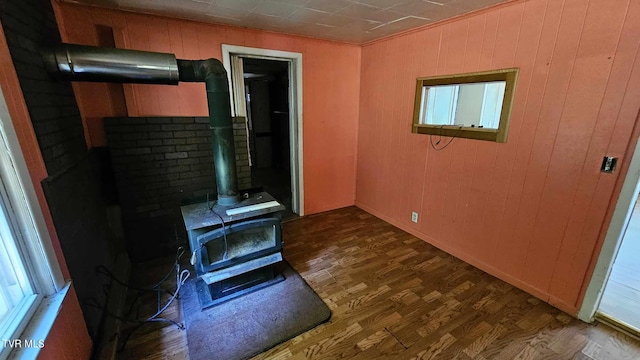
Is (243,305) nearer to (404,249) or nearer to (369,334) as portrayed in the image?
(369,334)

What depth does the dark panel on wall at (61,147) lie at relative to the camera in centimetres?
126

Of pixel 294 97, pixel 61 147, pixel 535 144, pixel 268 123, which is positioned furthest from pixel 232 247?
pixel 268 123

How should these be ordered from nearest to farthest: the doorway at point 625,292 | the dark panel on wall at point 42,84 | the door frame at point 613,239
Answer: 1. the dark panel on wall at point 42,84
2. the door frame at point 613,239
3. the doorway at point 625,292

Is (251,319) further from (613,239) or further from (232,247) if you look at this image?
(613,239)

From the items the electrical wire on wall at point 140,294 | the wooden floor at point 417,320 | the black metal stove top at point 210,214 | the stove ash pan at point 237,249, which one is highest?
the black metal stove top at point 210,214

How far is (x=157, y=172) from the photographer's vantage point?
7.82 feet

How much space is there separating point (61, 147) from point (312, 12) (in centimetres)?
197

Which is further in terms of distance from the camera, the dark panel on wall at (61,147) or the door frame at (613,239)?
the door frame at (613,239)

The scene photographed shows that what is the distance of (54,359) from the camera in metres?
1.04

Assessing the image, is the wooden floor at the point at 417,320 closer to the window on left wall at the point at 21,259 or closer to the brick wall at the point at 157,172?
the brick wall at the point at 157,172

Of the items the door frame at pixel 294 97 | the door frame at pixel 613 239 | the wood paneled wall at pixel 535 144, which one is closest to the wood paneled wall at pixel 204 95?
the door frame at pixel 294 97

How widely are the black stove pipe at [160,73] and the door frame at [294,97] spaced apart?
65 centimetres

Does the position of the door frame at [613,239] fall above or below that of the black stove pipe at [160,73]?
below

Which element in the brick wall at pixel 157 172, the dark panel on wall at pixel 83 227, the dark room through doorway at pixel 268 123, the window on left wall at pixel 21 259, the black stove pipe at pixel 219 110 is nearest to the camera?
the window on left wall at pixel 21 259
